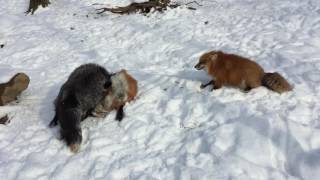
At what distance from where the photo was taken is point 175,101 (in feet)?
21.4

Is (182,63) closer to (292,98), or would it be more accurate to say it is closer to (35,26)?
(292,98)

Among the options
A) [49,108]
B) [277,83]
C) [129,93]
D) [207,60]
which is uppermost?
[207,60]

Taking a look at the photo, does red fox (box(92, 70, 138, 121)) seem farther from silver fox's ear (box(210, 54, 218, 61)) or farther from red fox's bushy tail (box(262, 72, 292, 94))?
red fox's bushy tail (box(262, 72, 292, 94))

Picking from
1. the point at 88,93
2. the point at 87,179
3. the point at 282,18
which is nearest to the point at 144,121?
the point at 88,93

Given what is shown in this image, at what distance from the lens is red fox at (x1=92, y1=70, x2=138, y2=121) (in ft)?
21.1

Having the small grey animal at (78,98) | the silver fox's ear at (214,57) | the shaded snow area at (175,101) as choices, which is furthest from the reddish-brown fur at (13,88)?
the silver fox's ear at (214,57)

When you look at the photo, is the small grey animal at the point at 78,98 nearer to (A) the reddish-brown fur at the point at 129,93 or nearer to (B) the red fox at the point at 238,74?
(A) the reddish-brown fur at the point at 129,93

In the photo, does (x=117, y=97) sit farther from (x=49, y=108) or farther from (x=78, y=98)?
(x=49, y=108)

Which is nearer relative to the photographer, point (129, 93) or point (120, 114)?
point (120, 114)

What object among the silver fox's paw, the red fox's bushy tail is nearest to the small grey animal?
the silver fox's paw

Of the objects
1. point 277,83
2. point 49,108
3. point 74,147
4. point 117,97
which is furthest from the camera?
point 49,108

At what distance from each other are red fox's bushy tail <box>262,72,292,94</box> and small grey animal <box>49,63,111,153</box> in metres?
2.52

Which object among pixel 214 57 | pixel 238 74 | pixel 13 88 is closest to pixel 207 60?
pixel 214 57

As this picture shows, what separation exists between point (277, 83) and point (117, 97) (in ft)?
8.25
